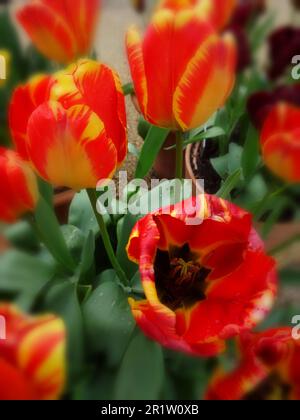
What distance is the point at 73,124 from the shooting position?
19 cm

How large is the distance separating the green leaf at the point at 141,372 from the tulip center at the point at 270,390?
0.12ft

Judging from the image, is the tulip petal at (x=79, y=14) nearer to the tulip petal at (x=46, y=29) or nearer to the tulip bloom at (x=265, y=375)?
the tulip petal at (x=46, y=29)

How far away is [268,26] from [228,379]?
13 centimetres

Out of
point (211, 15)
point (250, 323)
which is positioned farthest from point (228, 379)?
point (211, 15)

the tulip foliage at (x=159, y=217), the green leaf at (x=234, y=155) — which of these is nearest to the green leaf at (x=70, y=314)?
the tulip foliage at (x=159, y=217)

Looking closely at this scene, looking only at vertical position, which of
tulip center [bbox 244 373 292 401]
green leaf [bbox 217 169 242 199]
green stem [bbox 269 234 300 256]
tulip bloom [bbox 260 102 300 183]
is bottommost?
tulip center [bbox 244 373 292 401]

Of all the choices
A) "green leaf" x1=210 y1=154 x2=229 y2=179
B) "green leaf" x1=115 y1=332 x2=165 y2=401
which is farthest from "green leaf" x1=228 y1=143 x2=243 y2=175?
"green leaf" x1=115 y1=332 x2=165 y2=401

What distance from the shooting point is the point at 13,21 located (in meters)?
0.24

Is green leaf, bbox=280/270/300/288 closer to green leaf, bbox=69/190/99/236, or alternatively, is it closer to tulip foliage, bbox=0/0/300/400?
tulip foliage, bbox=0/0/300/400

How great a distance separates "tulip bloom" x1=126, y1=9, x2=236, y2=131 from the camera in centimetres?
19

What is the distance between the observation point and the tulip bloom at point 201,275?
0.20 meters

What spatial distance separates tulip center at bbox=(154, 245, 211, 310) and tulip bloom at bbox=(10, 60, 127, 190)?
44mm

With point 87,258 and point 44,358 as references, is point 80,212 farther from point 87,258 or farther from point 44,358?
point 44,358

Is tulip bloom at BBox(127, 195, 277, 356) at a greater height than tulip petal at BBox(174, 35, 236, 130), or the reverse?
tulip petal at BBox(174, 35, 236, 130)
